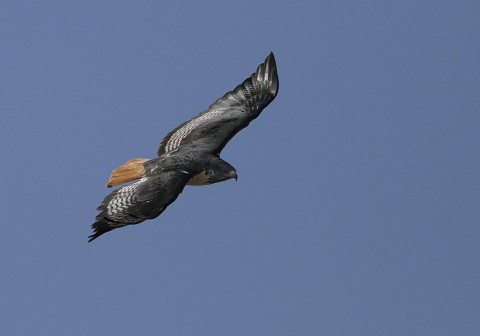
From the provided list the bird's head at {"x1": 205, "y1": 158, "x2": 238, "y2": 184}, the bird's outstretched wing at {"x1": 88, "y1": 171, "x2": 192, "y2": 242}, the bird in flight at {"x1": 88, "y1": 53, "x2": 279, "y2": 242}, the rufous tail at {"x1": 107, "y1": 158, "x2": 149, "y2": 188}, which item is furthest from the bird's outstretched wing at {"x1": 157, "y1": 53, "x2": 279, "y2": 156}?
the bird's outstretched wing at {"x1": 88, "y1": 171, "x2": 192, "y2": 242}

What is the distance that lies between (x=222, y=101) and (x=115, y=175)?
3243 millimetres

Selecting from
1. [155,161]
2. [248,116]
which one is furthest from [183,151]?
[248,116]

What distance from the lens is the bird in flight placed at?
61.3ft

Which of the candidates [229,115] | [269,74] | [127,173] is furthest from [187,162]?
[269,74]

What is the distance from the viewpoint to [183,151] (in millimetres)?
20938

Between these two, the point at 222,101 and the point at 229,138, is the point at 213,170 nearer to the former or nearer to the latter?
the point at 229,138

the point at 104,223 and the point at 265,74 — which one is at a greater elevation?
the point at 265,74

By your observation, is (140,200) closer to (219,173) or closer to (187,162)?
(187,162)

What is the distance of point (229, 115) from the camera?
73.5 feet

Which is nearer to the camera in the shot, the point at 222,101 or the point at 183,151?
the point at 183,151

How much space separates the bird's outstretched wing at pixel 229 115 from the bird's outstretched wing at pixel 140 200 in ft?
5.48

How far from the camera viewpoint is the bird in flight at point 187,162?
1867 centimetres

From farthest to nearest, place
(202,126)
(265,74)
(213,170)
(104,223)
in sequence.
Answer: (265,74) → (202,126) → (213,170) → (104,223)

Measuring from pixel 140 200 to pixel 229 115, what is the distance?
396 cm
